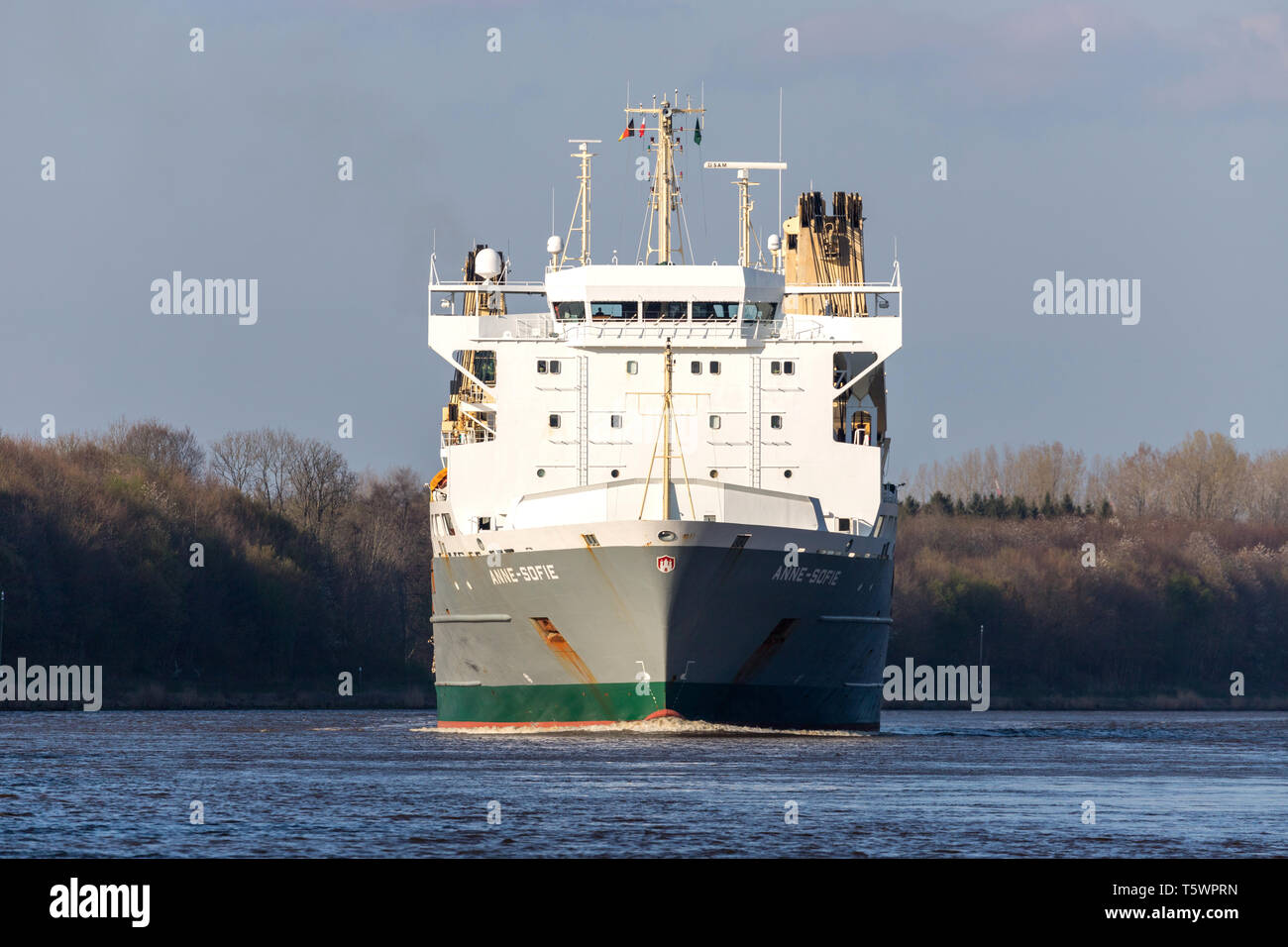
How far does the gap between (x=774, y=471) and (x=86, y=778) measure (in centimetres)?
2091

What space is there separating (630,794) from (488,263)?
95.8 feet

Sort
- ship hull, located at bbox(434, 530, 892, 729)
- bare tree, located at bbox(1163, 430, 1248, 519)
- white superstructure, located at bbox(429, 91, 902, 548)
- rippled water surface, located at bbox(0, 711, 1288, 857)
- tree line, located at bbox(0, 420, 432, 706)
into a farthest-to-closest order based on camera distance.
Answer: bare tree, located at bbox(1163, 430, 1248, 519) < tree line, located at bbox(0, 420, 432, 706) < white superstructure, located at bbox(429, 91, 902, 548) < ship hull, located at bbox(434, 530, 892, 729) < rippled water surface, located at bbox(0, 711, 1288, 857)

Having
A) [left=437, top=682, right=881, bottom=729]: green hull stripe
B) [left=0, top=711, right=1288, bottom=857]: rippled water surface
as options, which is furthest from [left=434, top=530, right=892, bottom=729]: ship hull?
[left=0, top=711, right=1288, bottom=857]: rippled water surface

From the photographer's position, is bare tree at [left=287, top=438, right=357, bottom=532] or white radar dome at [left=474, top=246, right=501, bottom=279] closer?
white radar dome at [left=474, top=246, right=501, bottom=279]

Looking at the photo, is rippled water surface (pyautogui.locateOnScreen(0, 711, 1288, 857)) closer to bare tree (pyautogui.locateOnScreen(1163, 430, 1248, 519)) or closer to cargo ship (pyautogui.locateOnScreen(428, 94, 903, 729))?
cargo ship (pyautogui.locateOnScreen(428, 94, 903, 729))

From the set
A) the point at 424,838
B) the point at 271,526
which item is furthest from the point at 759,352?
the point at 271,526

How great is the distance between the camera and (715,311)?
5009cm

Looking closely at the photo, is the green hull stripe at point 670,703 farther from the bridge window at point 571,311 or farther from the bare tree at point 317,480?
the bare tree at point 317,480

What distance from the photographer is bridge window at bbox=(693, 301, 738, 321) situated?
5000 centimetres

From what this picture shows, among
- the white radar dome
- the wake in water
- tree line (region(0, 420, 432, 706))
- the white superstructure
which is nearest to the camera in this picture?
the wake in water

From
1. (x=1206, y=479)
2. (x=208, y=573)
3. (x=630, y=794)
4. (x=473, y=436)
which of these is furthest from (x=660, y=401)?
(x=1206, y=479)

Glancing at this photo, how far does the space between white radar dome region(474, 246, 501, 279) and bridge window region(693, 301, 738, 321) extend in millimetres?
8870

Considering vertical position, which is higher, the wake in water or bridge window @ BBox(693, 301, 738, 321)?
bridge window @ BBox(693, 301, 738, 321)
